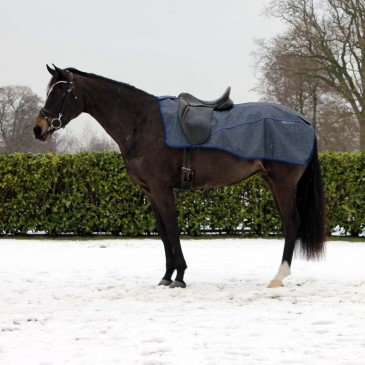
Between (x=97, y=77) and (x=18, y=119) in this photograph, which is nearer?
(x=97, y=77)

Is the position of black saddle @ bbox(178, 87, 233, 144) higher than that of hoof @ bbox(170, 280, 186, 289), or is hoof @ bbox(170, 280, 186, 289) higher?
black saddle @ bbox(178, 87, 233, 144)

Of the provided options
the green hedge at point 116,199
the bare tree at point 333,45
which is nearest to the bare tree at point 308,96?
the bare tree at point 333,45

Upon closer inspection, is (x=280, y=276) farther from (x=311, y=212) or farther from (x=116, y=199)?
(x=116, y=199)

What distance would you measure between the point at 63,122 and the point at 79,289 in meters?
1.81

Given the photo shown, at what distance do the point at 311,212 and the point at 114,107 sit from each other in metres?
2.44

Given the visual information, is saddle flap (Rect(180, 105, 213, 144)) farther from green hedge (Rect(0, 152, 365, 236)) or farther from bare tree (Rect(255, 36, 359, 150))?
bare tree (Rect(255, 36, 359, 150))

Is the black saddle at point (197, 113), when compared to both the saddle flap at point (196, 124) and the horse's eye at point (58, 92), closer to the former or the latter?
the saddle flap at point (196, 124)

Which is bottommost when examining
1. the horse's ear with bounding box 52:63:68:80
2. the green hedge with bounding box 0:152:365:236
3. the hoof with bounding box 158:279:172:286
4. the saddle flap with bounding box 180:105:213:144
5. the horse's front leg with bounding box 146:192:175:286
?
the hoof with bounding box 158:279:172:286

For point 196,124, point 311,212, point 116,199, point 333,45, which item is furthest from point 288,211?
point 333,45

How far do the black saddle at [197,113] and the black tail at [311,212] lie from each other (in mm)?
1158

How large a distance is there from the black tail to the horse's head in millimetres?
2663

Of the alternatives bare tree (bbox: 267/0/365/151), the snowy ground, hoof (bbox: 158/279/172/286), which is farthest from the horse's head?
bare tree (bbox: 267/0/365/151)

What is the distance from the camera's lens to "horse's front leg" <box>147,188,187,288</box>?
6316mm

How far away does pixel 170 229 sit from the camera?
21.0 ft
